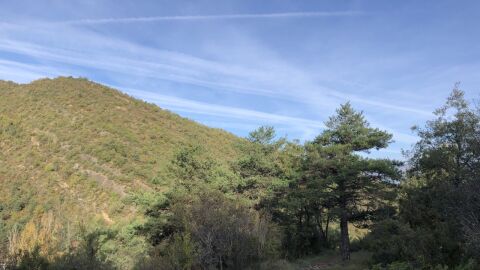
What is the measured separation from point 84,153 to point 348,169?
26973 millimetres

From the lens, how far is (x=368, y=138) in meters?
22.0

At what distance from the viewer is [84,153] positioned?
124 ft

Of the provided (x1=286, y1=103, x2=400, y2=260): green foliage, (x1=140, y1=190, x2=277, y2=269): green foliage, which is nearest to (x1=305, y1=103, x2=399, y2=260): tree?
(x1=286, y1=103, x2=400, y2=260): green foliage

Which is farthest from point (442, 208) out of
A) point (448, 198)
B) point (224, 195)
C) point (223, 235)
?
point (224, 195)

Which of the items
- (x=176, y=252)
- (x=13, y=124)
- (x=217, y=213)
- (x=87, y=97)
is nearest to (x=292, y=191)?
(x=217, y=213)

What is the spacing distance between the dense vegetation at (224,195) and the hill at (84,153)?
15cm

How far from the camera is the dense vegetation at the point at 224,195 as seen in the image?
1202 centimetres

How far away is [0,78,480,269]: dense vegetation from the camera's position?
12023mm

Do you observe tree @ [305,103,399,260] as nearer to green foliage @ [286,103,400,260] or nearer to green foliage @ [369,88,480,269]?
green foliage @ [286,103,400,260]

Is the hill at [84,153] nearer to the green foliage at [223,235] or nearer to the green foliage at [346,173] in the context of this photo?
the green foliage at [223,235]

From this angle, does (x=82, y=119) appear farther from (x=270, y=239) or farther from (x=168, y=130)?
(x=270, y=239)

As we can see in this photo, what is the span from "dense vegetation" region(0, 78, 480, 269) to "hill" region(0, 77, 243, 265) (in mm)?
148

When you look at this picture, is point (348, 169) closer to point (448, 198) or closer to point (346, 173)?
point (346, 173)

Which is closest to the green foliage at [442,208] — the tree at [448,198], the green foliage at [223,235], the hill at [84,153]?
the tree at [448,198]
